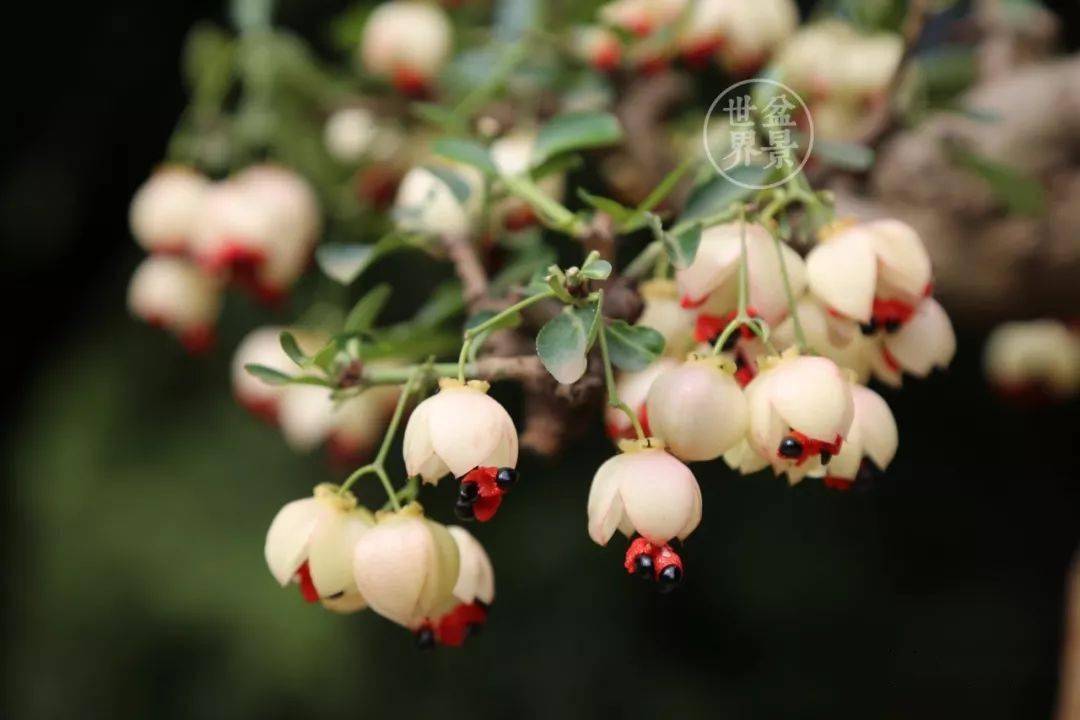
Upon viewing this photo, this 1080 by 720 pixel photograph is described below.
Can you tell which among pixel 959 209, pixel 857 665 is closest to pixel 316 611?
pixel 857 665

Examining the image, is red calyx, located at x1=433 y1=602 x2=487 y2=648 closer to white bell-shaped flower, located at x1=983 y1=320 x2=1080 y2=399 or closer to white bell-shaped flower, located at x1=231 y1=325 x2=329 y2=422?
white bell-shaped flower, located at x1=231 y1=325 x2=329 y2=422

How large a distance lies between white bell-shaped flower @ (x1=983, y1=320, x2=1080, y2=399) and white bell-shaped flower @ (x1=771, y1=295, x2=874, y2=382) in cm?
52

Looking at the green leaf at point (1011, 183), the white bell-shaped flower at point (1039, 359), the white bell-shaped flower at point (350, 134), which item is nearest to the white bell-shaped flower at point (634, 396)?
the green leaf at point (1011, 183)

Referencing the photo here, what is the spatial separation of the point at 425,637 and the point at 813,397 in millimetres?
184

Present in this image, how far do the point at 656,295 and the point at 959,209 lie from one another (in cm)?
37

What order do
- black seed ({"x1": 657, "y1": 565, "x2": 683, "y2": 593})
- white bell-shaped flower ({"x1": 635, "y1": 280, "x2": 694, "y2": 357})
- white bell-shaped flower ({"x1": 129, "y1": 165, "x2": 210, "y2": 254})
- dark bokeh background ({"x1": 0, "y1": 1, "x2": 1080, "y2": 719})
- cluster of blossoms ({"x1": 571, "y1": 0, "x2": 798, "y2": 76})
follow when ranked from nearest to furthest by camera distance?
black seed ({"x1": 657, "y1": 565, "x2": 683, "y2": 593})
white bell-shaped flower ({"x1": 635, "y1": 280, "x2": 694, "y2": 357})
cluster of blossoms ({"x1": 571, "y1": 0, "x2": 798, "y2": 76})
white bell-shaped flower ({"x1": 129, "y1": 165, "x2": 210, "y2": 254})
dark bokeh background ({"x1": 0, "y1": 1, "x2": 1080, "y2": 719})

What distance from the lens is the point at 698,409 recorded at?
1.33ft

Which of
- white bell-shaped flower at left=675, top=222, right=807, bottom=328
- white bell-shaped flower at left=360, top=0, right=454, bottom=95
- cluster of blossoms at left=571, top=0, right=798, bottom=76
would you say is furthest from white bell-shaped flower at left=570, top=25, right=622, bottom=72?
white bell-shaped flower at left=675, top=222, right=807, bottom=328

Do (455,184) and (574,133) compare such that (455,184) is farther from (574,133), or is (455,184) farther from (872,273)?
(872,273)

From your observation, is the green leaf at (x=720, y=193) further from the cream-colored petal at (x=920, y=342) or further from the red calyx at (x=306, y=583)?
the red calyx at (x=306, y=583)

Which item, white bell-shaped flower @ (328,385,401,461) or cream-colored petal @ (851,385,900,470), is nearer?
cream-colored petal @ (851,385,900,470)

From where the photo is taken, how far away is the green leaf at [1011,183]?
0.68m

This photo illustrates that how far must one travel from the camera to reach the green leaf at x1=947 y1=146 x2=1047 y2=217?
68 cm

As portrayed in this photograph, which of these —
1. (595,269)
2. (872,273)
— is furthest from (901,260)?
(595,269)
